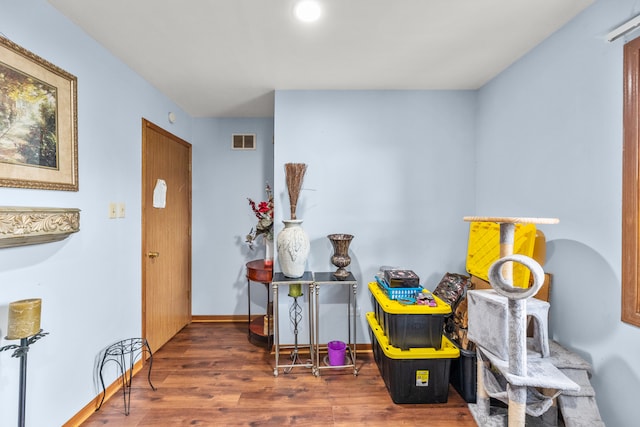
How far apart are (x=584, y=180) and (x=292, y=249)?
181 centimetres

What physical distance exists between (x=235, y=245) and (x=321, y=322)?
134cm

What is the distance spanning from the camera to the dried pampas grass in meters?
2.36

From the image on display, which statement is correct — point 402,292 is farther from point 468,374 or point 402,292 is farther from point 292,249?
point 292,249

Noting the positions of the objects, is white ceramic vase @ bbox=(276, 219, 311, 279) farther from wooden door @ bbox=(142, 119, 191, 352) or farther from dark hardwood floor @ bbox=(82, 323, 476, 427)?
wooden door @ bbox=(142, 119, 191, 352)

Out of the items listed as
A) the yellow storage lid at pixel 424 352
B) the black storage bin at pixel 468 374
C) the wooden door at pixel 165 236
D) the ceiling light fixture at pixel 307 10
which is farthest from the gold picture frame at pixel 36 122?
the black storage bin at pixel 468 374

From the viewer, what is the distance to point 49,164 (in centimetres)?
147

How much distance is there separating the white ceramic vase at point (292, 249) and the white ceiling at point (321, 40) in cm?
120

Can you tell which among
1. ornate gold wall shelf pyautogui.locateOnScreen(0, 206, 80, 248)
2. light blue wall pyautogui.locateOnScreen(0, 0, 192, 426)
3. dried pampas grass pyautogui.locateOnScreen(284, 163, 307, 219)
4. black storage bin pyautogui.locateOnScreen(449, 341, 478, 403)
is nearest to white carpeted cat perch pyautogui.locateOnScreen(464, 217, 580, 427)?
black storage bin pyautogui.locateOnScreen(449, 341, 478, 403)

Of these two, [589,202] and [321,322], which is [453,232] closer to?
[589,202]

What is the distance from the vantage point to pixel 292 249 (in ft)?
7.16

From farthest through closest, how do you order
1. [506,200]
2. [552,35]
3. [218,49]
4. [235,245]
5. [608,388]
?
[235,245] < [506,200] < [218,49] < [552,35] < [608,388]

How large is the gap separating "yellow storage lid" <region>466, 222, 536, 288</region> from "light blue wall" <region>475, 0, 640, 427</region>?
16cm

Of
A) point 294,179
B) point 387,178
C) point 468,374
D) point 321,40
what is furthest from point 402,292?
point 321,40

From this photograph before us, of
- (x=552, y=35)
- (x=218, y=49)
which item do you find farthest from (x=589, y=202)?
(x=218, y=49)
